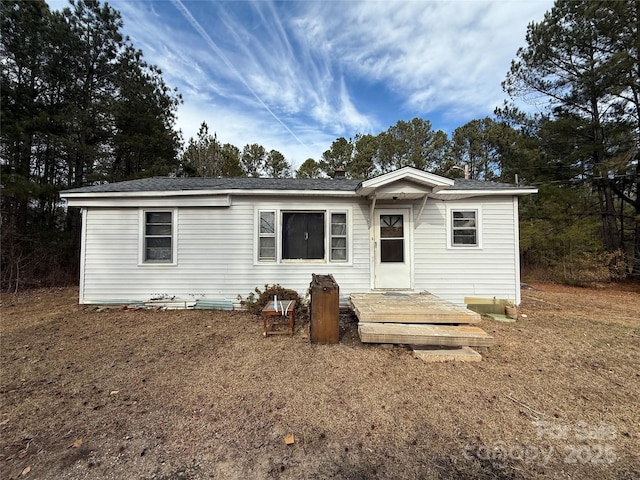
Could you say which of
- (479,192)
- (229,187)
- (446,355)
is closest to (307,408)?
(446,355)

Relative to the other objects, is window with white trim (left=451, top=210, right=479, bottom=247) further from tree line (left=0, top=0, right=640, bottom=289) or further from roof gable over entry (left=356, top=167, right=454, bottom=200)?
tree line (left=0, top=0, right=640, bottom=289)

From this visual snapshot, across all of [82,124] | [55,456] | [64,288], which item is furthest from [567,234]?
[82,124]

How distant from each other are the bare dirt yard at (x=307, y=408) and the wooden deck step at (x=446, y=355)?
0.32 feet

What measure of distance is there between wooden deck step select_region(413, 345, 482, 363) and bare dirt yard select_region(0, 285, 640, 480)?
99 millimetres

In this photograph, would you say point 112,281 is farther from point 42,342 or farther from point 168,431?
point 168,431

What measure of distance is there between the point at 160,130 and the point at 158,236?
10.1 m

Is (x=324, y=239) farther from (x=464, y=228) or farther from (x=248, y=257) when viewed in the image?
(x=464, y=228)

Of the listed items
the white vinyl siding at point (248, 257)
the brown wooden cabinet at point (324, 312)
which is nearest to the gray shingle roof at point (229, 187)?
the white vinyl siding at point (248, 257)

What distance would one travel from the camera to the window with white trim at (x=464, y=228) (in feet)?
21.7

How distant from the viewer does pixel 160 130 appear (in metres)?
14.0

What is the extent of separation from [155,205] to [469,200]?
7.39m

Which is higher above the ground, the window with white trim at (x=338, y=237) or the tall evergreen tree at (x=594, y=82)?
the tall evergreen tree at (x=594, y=82)

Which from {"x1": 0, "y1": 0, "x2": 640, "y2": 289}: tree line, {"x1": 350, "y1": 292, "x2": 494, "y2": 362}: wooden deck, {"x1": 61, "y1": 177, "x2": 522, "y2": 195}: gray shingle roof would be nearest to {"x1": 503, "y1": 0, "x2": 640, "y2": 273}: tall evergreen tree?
{"x1": 0, "y1": 0, "x2": 640, "y2": 289}: tree line

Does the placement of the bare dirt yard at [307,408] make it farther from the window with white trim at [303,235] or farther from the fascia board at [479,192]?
the fascia board at [479,192]
